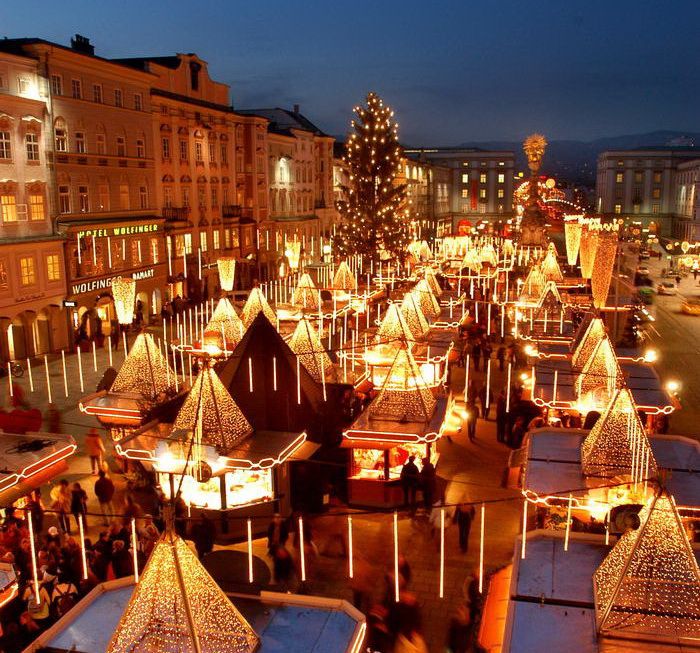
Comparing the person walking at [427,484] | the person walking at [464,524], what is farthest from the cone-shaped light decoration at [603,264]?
the person walking at [464,524]

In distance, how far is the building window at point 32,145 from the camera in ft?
92.7

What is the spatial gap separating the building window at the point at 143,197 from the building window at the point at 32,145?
8432 mm

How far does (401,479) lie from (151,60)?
3297 cm

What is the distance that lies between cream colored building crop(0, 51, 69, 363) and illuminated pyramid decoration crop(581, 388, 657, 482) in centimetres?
2270

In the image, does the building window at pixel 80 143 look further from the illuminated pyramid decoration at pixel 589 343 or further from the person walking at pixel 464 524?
the person walking at pixel 464 524

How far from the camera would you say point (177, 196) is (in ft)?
134

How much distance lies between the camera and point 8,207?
1073 inches

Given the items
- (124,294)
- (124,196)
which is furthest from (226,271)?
(124,196)

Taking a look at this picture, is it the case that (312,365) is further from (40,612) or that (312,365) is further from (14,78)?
(14,78)

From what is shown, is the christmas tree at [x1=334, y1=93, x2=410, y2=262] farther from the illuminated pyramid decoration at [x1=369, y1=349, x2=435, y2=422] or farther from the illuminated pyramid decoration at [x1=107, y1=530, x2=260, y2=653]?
the illuminated pyramid decoration at [x1=107, y1=530, x2=260, y2=653]

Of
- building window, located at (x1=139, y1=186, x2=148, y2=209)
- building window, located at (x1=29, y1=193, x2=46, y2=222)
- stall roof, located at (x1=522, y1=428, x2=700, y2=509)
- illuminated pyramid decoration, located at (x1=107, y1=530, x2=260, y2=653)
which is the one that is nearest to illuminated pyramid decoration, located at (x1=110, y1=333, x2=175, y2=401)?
stall roof, located at (x1=522, y1=428, x2=700, y2=509)

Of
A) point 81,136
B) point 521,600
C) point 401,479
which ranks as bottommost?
point 401,479

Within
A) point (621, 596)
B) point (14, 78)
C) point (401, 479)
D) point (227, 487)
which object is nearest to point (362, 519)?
point (401, 479)

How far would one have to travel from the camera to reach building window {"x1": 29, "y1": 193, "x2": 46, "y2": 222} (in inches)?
1126
